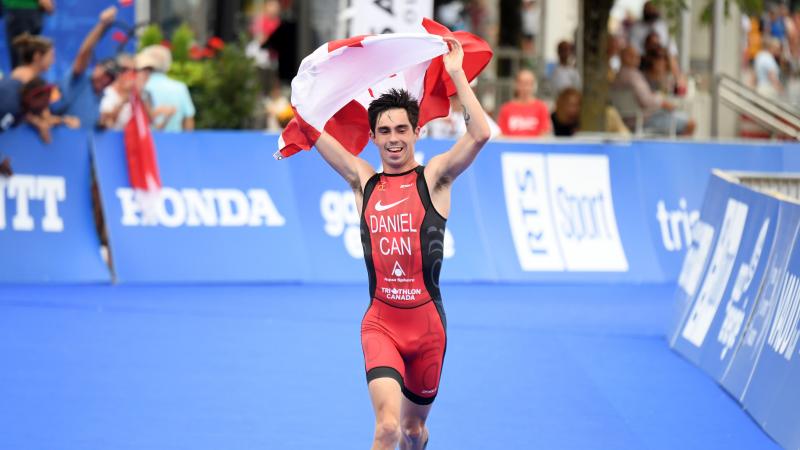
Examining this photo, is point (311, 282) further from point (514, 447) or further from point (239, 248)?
point (514, 447)

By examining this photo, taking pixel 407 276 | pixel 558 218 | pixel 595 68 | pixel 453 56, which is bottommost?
pixel 558 218

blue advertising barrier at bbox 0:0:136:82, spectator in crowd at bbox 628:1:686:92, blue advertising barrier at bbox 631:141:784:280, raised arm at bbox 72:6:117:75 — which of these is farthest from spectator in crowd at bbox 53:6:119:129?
spectator in crowd at bbox 628:1:686:92

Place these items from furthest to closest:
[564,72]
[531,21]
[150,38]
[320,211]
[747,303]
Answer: [531,21] < [564,72] < [150,38] < [320,211] < [747,303]

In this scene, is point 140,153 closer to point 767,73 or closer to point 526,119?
point 526,119

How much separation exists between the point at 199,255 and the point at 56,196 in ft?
5.31

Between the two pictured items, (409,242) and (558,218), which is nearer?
(409,242)

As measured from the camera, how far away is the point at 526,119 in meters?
17.5

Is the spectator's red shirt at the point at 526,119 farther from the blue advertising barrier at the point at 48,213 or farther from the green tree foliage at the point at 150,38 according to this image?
the green tree foliage at the point at 150,38

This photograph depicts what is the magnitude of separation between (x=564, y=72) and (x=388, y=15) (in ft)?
20.9

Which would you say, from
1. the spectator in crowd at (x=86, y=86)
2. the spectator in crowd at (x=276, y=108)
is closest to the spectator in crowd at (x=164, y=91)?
the spectator in crowd at (x=86, y=86)

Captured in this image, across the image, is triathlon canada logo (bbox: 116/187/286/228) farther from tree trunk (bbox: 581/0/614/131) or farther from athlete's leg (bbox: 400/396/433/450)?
athlete's leg (bbox: 400/396/433/450)

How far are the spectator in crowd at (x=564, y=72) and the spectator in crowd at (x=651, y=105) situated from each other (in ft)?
3.62

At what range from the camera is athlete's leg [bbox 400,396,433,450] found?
6.80 metres

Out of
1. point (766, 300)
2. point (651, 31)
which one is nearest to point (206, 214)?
point (766, 300)
